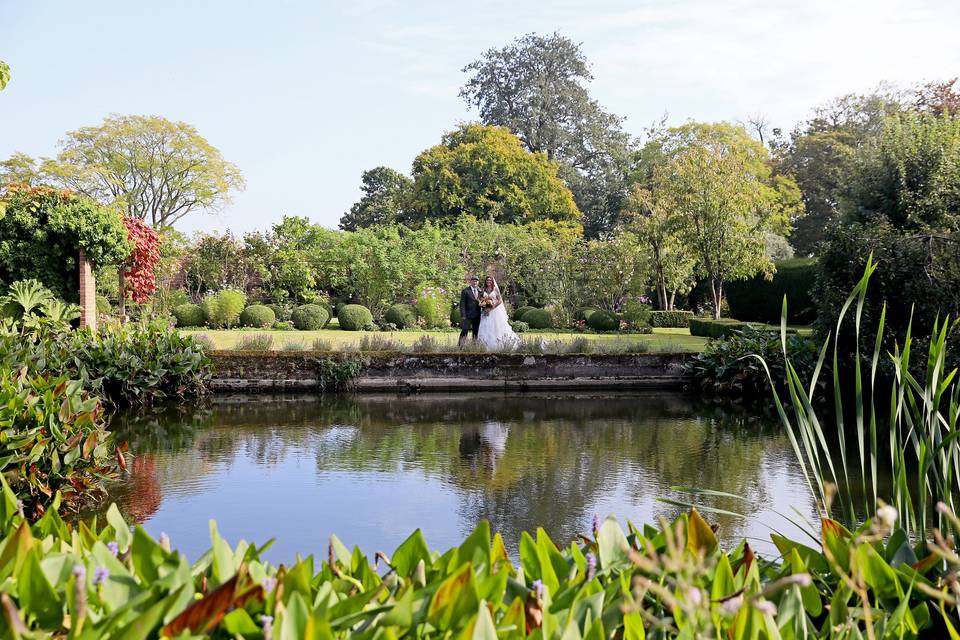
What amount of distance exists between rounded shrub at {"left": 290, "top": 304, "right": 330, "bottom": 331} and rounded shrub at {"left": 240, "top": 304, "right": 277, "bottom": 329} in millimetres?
714

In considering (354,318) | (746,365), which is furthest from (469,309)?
(354,318)

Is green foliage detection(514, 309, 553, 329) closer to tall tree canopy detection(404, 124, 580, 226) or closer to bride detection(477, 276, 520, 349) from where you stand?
bride detection(477, 276, 520, 349)

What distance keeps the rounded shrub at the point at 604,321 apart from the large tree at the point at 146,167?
75.8ft

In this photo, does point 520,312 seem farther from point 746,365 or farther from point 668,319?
point 746,365

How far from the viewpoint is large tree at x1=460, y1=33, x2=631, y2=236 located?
44.4 m

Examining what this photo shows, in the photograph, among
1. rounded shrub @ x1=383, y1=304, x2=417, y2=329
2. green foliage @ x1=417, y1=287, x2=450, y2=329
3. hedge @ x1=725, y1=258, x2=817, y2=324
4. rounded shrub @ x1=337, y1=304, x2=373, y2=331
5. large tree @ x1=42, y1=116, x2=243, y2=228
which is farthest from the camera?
large tree @ x1=42, y1=116, x2=243, y2=228

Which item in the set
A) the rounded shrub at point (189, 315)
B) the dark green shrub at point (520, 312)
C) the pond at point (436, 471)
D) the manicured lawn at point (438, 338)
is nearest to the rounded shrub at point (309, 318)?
the manicured lawn at point (438, 338)

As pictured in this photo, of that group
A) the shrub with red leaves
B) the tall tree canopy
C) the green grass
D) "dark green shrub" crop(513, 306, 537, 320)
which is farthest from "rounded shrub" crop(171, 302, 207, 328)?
the tall tree canopy

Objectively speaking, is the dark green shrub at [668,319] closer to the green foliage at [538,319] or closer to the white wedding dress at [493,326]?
the green foliage at [538,319]

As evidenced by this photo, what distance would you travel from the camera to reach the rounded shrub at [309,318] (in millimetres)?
23734

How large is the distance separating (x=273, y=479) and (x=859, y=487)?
4.25 meters

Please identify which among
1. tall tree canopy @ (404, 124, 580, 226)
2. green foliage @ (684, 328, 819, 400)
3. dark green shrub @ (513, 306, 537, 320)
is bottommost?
green foliage @ (684, 328, 819, 400)

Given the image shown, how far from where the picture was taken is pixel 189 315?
23672 mm

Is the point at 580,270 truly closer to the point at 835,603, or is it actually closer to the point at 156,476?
the point at 156,476
